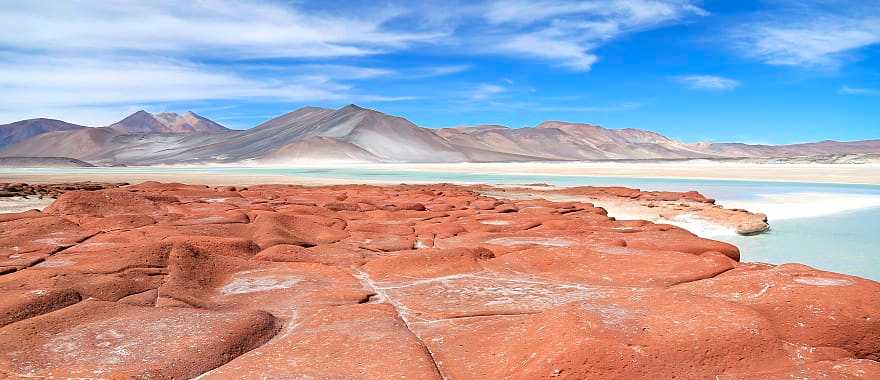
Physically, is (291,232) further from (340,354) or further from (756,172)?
(756,172)

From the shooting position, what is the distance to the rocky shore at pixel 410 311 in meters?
3.89

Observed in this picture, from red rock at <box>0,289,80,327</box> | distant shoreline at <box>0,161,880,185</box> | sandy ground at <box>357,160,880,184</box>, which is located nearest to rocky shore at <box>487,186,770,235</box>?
red rock at <box>0,289,80,327</box>

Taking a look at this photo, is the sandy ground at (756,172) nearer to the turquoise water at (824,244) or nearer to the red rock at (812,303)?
the turquoise water at (824,244)

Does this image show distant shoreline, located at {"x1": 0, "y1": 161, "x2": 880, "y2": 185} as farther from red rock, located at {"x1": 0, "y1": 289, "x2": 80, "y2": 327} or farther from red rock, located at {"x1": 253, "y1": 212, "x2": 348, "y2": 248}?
red rock, located at {"x1": 0, "y1": 289, "x2": 80, "y2": 327}

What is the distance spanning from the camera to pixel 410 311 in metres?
5.36

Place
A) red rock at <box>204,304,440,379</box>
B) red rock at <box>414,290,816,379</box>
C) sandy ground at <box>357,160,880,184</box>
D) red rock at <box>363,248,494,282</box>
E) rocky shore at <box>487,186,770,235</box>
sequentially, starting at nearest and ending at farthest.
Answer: red rock at <box>414,290,816,379</box> < red rock at <box>204,304,440,379</box> < red rock at <box>363,248,494,282</box> < rocky shore at <box>487,186,770,235</box> < sandy ground at <box>357,160,880,184</box>

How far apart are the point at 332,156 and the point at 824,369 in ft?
483

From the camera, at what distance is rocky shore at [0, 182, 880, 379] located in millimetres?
3887

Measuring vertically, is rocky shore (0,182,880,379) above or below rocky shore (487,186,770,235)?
above

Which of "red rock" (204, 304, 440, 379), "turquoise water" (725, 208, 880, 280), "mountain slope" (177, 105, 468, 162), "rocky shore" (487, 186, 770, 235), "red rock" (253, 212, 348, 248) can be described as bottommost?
"turquoise water" (725, 208, 880, 280)

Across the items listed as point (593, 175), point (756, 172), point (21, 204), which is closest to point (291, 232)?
point (21, 204)

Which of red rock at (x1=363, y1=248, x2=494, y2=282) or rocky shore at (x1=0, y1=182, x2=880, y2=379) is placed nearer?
rocky shore at (x1=0, y1=182, x2=880, y2=379)

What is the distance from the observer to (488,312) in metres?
5.20

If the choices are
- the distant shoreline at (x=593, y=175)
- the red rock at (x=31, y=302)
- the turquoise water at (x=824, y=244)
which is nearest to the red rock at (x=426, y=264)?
the red rock at (x=31, y=302)
